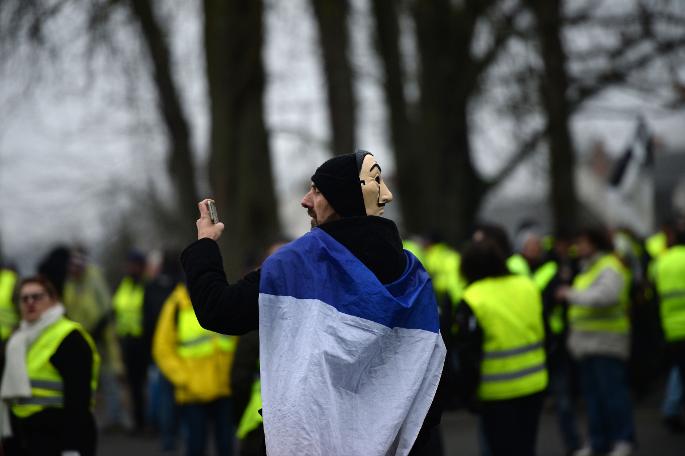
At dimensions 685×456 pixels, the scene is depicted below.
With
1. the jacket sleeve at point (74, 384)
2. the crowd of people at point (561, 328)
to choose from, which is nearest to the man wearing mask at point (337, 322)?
the crowd of people at point (561, 328)

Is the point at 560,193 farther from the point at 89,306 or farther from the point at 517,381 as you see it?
the point at 517,381

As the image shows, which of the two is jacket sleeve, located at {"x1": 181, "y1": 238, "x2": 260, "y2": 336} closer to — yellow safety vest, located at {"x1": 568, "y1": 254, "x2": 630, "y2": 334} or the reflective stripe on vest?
the reflective stripe on vest

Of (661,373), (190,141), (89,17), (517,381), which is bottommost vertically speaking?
(661,373)

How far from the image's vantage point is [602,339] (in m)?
10.5

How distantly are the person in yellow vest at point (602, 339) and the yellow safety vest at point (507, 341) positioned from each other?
2946mm

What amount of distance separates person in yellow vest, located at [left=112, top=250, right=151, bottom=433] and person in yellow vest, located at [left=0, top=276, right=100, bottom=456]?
8206 mm

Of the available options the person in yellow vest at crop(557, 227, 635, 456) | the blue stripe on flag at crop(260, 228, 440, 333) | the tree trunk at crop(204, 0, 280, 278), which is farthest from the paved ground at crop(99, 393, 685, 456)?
the blue stripe on flag at crop(260, 228, 440, 333)

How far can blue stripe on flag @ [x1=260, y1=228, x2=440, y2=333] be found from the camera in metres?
4.29

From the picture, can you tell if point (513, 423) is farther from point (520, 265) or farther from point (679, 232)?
point (679, 232)

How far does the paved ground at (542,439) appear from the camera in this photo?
1146 cm

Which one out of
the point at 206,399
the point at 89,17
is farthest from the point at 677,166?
the point at 206,399

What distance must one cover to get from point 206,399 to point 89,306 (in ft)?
16.3

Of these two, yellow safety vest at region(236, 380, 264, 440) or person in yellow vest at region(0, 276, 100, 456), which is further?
yellow safety vest at region(236, 380, 264, 440)

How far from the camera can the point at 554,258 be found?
37.8ft
